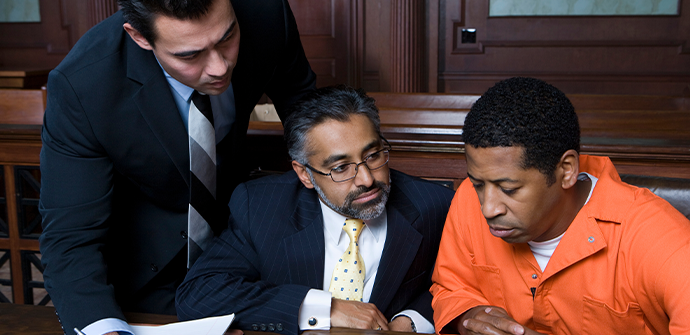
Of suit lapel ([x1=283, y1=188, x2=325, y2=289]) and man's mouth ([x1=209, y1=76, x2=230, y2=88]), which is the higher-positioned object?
man's mouth ([x1=209, y1=76, x2=230, y2=88])

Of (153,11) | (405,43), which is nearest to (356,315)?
(153,11)

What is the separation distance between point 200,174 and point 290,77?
0.49 m

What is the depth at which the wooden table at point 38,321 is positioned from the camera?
1.18 metres

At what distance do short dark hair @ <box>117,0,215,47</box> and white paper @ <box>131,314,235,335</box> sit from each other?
2.25ft

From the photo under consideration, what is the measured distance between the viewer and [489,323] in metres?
1.27

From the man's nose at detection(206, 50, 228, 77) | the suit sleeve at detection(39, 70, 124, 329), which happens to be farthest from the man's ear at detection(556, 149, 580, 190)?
the suit sleeve at detection(39, 70, 124, 329)

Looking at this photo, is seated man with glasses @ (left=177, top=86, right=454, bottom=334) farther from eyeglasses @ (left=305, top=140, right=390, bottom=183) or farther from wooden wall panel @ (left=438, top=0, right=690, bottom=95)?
wooden wall panel @ (left=438, top=0, right=690, bottom=95)

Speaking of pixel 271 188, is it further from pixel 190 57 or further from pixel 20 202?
pixel 20 202

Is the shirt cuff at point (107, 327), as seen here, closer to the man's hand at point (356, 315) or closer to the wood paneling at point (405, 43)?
the man's hand at point (356, 315)

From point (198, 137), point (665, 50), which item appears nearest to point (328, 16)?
point (665, 50)

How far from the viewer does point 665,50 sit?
14.0ft

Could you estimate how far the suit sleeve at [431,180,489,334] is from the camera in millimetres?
1451

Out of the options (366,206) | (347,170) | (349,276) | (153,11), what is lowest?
(349,276)

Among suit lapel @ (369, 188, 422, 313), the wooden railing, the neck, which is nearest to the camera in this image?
the neck
